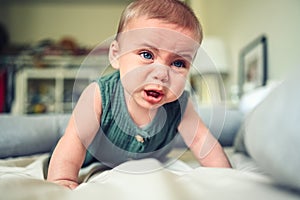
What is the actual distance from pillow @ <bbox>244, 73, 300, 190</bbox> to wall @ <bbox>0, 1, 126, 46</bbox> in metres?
3.32

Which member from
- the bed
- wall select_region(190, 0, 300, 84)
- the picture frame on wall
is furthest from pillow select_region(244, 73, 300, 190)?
the picture frame on wall

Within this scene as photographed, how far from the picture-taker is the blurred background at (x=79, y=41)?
37.3 inches

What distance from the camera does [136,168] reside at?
0.34 m

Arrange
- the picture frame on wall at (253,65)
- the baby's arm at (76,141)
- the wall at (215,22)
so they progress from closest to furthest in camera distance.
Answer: the baby's arm at (76,141), the wall at (215,22), the picture frame on wall at (253,65)

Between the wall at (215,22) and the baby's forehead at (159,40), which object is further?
the wall at (215,22)

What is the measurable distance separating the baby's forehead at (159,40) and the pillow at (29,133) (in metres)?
0.34

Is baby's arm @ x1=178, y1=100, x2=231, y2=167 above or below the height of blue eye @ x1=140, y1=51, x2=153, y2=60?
below

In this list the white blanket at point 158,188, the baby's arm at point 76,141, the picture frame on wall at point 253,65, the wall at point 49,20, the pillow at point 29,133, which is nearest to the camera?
the white blanket at point 158,188

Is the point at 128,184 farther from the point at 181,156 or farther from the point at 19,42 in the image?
the point at 19,42

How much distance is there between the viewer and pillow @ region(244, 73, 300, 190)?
10.4 inches

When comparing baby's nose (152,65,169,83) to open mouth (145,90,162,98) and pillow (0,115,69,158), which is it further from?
pillow (0,115,69,158)

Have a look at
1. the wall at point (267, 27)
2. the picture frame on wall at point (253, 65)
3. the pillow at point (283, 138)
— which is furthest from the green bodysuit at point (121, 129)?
the picture frame on wall at point (253, 65)

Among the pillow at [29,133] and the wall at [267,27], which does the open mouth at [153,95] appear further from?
the wall at [267,27]

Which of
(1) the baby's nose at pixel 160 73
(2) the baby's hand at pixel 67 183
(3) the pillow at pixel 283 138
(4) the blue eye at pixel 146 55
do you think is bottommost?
(2) the baby's hand at pixel 67 183
